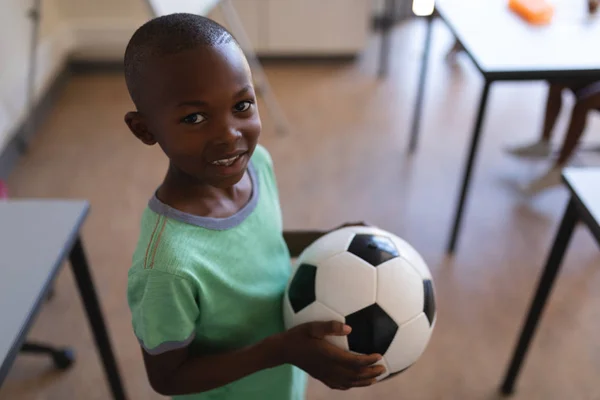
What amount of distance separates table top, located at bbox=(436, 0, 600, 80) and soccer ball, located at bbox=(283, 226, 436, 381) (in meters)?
0.87

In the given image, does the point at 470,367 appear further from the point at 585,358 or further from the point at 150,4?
the point at 150,4

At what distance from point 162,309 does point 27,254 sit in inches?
16.3

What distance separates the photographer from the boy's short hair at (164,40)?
0.65 meters

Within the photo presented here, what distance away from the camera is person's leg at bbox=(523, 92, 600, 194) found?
6.68 ft

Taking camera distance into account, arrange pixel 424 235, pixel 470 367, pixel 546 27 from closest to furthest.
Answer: pixel 470 367 → pixel 546 27 → pixel 424 235

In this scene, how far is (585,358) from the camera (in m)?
1.64

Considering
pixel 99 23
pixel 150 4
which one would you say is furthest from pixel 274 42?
pixel 150 4

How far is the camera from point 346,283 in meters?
0.89

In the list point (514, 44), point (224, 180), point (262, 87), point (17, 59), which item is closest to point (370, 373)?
point (224, 180)

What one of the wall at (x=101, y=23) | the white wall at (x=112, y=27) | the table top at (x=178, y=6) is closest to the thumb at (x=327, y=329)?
the table top at (x=178, y=6)

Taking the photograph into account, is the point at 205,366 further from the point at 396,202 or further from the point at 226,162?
the point at 396,202

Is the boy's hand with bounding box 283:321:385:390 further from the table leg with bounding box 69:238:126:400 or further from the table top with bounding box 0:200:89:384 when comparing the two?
the table leg with bounding box 69:238:126:400

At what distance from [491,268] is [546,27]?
0.84 metres

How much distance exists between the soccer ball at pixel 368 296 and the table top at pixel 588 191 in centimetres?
35
